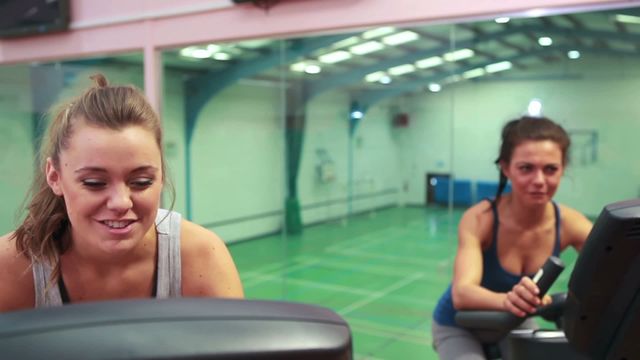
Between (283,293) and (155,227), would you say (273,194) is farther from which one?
(155,227)

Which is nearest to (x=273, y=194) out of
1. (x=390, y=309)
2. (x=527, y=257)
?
(x=390, y=309)

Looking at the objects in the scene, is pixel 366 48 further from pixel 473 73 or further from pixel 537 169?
pixel 537 169

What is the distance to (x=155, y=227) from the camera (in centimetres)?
130

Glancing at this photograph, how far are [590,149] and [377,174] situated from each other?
2.06m

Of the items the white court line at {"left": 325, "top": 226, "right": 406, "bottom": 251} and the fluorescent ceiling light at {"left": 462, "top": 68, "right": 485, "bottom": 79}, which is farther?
the white court line at {"left": 325, "top": 226, "right": 406, "bottom": 251}

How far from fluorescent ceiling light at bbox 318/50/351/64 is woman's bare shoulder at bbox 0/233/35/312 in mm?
3770

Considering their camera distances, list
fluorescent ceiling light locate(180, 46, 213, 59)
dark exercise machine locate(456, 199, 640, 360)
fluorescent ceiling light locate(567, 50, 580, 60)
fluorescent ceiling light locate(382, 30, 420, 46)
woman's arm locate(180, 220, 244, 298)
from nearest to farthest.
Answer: dark exercise machine locate(456, 199, 640, 360) → woman's arm locate(180, 220, 244, 298) → fluorescent ceiling light locate(567, 50, 580, 60) → fluorescent ceiling light locate(382, 30, 420, 46) → fluorescent ceiling light locate(180, 46, 213, 59)

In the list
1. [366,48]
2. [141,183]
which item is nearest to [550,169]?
[141,183]

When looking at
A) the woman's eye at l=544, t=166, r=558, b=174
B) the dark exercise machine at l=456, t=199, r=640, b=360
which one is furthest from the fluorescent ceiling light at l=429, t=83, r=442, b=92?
the dark exercise machine at l=456, t=199, r=640, b=360

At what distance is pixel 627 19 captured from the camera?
9.14 feet

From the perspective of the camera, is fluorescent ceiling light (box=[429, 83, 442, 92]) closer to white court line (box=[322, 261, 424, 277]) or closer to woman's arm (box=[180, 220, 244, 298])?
white court line (box=[322, 261, 424, 277])

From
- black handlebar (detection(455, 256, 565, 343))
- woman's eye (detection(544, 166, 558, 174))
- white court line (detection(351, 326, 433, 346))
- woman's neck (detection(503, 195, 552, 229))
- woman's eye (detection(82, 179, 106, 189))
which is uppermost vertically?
woman's eye (detection(544, 166, 558, 174))

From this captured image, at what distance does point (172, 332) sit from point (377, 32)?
11.0ft

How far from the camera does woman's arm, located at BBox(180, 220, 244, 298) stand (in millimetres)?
1261
